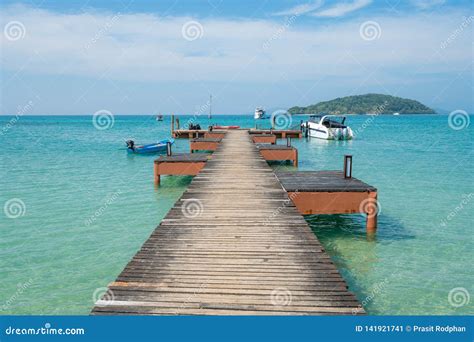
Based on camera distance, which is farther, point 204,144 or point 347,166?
point 204,144

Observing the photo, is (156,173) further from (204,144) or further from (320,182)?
(204,144)

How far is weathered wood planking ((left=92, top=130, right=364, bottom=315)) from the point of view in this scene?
4340mm

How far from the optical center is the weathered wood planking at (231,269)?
4.34 meters

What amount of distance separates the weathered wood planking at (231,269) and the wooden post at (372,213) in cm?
266

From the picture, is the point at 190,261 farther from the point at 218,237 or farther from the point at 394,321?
the point at 394,321

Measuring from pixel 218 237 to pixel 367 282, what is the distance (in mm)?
3408

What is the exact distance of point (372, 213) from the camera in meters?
10.3

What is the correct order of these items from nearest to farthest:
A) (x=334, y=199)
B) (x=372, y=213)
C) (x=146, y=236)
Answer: (x=334, y=199) → (x=372, y=213) → (x=146, y=236)

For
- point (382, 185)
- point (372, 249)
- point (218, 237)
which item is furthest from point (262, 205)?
point (382, 185)

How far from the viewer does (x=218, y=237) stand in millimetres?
6742

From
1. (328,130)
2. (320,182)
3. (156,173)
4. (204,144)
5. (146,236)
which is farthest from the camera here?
(328,130)

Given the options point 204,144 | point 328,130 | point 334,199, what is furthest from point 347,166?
point 328,130

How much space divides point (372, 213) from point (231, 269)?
635cm

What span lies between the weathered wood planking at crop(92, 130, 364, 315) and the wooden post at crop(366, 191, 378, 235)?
2.66 meters
